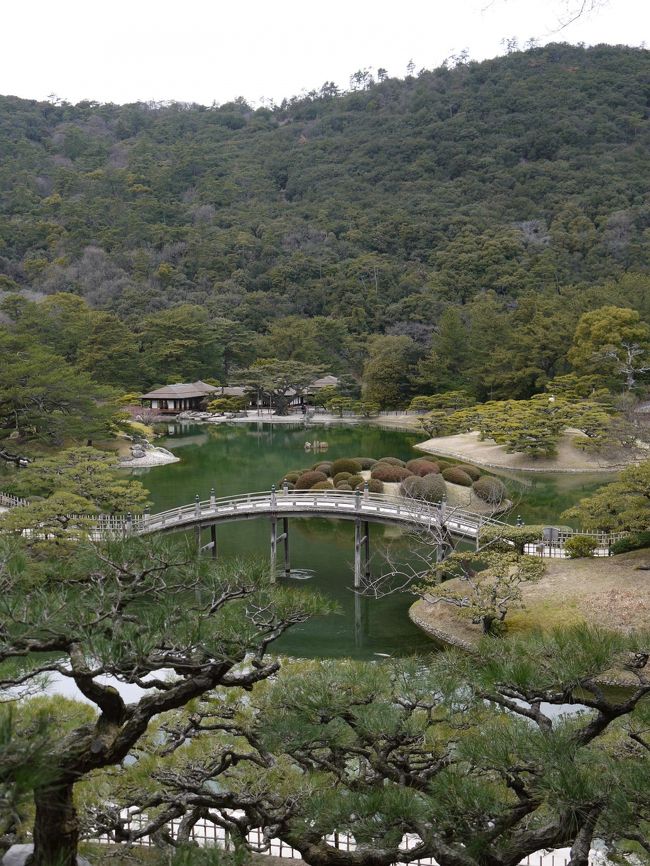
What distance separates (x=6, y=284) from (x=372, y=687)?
59.8 m

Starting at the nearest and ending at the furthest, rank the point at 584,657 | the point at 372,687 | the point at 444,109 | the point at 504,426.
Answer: the point at 584,657, the point at 372,687, the point at 504,426, the point at 444,109

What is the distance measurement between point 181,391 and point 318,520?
90.2 feet

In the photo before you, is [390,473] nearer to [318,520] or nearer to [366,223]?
[318,520]

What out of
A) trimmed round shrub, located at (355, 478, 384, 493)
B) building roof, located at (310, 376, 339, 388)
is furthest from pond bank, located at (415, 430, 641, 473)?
building roof, located at (310, 376, 339, 388)

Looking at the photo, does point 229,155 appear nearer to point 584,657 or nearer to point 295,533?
point 295,533

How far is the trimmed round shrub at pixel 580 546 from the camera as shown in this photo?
47.9ft

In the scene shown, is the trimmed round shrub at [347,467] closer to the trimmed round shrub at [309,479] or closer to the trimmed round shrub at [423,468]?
the trimmed round shrub at [309,479]

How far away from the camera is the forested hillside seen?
4653cm

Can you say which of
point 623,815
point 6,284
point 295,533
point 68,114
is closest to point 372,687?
point 623,815

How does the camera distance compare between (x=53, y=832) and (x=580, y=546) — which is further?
(x=580, y=546)

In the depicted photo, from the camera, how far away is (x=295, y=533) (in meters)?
20.8

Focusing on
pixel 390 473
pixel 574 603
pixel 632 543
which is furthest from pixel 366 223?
pixel 574 603

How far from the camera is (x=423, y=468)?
23781 mm

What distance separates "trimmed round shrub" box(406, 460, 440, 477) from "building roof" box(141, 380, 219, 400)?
26107mm
